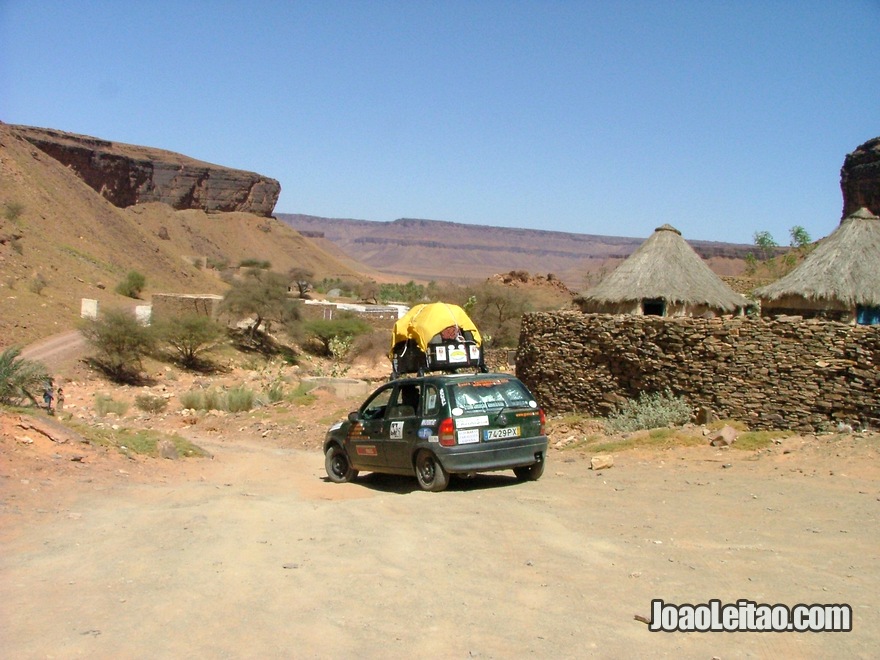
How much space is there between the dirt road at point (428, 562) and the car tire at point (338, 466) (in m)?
1.18

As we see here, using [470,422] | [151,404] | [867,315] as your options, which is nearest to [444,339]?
[470,422]

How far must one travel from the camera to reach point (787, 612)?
539cm

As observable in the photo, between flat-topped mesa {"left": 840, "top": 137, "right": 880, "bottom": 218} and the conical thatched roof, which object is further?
flat-topped mesa {"left": 840, "top": 137, "right": 880, "bottom": 218}

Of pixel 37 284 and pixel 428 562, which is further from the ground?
pixel 37 284

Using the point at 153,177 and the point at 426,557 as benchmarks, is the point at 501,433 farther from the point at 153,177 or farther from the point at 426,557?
the point at 153,177

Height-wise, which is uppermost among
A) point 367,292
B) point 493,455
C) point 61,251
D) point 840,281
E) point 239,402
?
point 61,251

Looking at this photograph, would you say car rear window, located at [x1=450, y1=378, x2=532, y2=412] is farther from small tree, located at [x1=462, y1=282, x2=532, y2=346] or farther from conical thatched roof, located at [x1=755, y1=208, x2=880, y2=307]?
small tree, located at [x1=462, y1=282, x2=532, y2=346]

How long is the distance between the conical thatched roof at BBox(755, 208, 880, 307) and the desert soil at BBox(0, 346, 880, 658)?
10.5 metres

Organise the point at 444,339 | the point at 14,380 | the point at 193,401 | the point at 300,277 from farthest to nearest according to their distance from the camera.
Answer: the point at 300,277 → the point at 193,401 → the point at 444,339 → the point at 14,380

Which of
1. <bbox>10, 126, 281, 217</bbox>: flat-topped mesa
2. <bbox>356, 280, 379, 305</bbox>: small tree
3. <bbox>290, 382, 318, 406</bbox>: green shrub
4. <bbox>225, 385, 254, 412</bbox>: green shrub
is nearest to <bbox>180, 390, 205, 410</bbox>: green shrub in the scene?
<bbox>225, 385, 254, 412</bbox>: green shrub

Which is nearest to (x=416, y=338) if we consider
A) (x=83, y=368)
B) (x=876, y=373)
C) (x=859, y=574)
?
(x=876, y=373)

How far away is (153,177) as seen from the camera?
11025 cm

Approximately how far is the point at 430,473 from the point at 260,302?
32.1m

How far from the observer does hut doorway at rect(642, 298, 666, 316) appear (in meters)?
22.3
